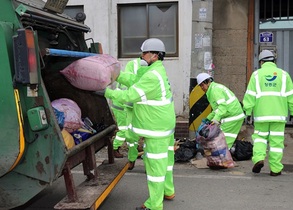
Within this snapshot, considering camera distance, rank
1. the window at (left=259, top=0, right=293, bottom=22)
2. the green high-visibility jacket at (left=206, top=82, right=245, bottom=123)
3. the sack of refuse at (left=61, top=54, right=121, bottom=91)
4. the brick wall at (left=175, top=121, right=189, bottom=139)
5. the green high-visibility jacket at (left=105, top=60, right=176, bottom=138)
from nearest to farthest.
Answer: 1. the sack of refuse at (left=61, top=54, right=121, bottom=91)
2. the green high-visibility jacket at (left=105, top=60, right=176, bottom=138)
3. the green high-visibility jacket at (left=206, top=82, right=245, bottom=123)
4. the brick wall at (left=175, top=121, right=189, bottom=139)
5. the window at (left=259, top=0, right=293, bottom=22)

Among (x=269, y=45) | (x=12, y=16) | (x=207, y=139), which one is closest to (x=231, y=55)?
(x=269, y=45)

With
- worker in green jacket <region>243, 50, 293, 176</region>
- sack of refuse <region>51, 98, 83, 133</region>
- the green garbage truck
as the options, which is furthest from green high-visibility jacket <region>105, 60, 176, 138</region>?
worker in green jacket <region>243, 50, 293, 176</region>

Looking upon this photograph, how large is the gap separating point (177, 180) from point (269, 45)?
166 inches

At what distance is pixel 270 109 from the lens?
561 centimetres

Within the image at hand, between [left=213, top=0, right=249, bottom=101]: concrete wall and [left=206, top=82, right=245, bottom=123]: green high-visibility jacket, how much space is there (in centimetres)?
227

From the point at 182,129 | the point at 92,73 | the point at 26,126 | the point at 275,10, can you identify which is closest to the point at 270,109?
the point at 182,129

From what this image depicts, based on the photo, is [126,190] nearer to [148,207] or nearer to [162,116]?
[148,207]

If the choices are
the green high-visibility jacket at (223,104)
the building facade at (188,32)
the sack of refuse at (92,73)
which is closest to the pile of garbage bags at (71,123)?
the sack of refuse at (92,73)

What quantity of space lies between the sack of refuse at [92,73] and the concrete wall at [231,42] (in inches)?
193

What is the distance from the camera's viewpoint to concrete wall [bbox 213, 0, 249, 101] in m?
8.43

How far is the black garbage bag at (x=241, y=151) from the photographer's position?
21.4 feet

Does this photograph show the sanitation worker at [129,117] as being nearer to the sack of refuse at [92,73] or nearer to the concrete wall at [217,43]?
the sack of refuse at [92,73]

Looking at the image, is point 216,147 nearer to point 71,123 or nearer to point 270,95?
point 270,95

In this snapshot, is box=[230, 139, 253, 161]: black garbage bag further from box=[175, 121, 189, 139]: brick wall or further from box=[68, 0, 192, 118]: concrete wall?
box=[68, 0, 192, 118]: concrete wall
